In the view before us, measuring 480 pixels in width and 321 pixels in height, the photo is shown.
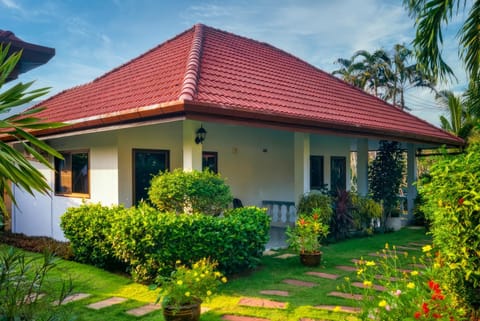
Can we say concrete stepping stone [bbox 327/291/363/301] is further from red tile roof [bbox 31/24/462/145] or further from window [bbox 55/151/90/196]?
window [bbox 55/151/90/196]

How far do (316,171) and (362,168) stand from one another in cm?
155

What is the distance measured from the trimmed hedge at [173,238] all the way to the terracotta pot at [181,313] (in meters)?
1.53

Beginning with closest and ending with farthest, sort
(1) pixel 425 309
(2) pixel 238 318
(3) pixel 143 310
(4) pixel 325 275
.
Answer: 1. (1) pixel 425 309
2. (2) pixel 238 318
3. (3) pixel 143 310
4. (4) pixel 325 275

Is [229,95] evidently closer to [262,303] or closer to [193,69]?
[193,69]

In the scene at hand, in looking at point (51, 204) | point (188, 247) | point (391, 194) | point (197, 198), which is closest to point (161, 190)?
point (197, 198)

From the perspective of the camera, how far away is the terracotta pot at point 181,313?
423cm

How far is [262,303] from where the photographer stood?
16.6 feet

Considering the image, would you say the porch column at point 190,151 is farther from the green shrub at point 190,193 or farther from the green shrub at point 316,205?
the green shrub at point 316,205

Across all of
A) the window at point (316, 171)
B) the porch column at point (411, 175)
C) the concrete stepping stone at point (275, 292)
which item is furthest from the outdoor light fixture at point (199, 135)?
the porch column at point (411, 175)

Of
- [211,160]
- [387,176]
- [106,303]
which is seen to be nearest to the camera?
[106,303]

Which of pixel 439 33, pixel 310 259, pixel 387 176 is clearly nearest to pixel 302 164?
pixel 310 259

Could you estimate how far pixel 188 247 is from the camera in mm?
5887

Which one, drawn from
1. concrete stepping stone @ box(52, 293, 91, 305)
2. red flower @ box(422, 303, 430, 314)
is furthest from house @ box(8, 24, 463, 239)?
red flower @ box(422, 303, 430, 314)

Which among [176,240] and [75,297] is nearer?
[75,297]
